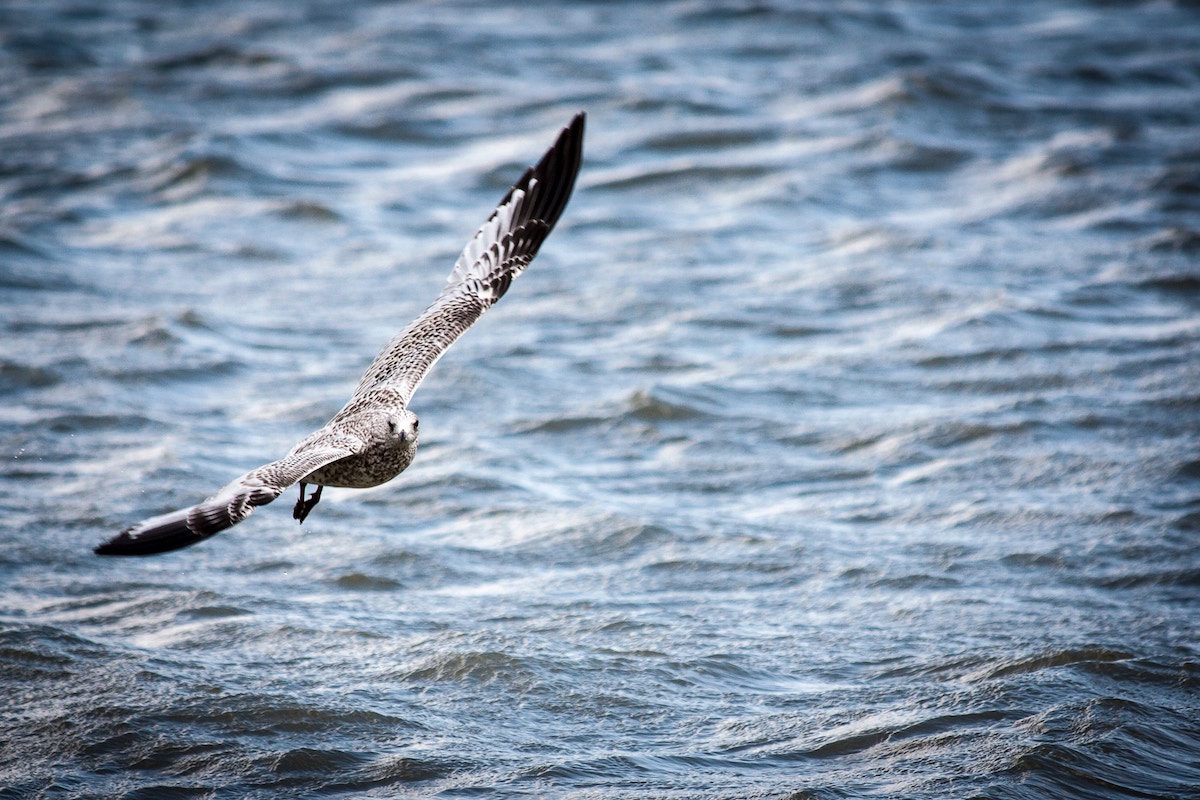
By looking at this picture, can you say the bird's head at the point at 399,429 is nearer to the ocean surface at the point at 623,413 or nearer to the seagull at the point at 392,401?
the seagull at the point at 392,401

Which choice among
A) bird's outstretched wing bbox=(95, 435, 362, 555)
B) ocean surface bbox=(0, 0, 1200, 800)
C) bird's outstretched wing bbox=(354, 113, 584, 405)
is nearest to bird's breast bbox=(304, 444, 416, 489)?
bird's outstretched wing bbox=(95, 435, 362, 555)

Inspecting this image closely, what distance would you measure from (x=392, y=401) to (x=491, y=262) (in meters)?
1.42

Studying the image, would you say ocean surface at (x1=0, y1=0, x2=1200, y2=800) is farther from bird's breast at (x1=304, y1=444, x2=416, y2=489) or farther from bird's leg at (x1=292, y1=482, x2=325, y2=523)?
bird's breast at (x1=304, y1=444, x2=416, y2=489)

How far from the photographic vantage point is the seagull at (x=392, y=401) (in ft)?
15.4

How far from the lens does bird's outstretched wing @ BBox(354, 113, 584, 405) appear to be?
6.65m

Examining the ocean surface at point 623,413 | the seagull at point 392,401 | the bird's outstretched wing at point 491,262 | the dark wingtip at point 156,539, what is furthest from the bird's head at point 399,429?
the ocean surface at point 623,413

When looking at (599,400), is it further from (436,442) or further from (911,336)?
(911,336)

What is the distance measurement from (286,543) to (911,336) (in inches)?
216

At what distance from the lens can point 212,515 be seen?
4727 millimetres

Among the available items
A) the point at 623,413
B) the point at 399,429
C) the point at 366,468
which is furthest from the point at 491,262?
the point at 623,413

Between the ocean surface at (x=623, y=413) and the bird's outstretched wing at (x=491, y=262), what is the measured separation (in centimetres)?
154

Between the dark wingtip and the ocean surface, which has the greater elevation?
the dark wingtip

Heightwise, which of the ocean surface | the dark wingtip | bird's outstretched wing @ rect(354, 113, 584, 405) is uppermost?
bird's outstretched wing @ rect(354, 113, 584, 405)

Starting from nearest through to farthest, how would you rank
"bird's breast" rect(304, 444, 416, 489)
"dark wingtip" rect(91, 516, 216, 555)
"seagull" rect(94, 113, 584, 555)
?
"dark wingtip" rect(91, 516, 216, 555)
"seagull" rect(94, 113, 584, 555)
"bird's breast" rect(304, 444, 416, 489)
